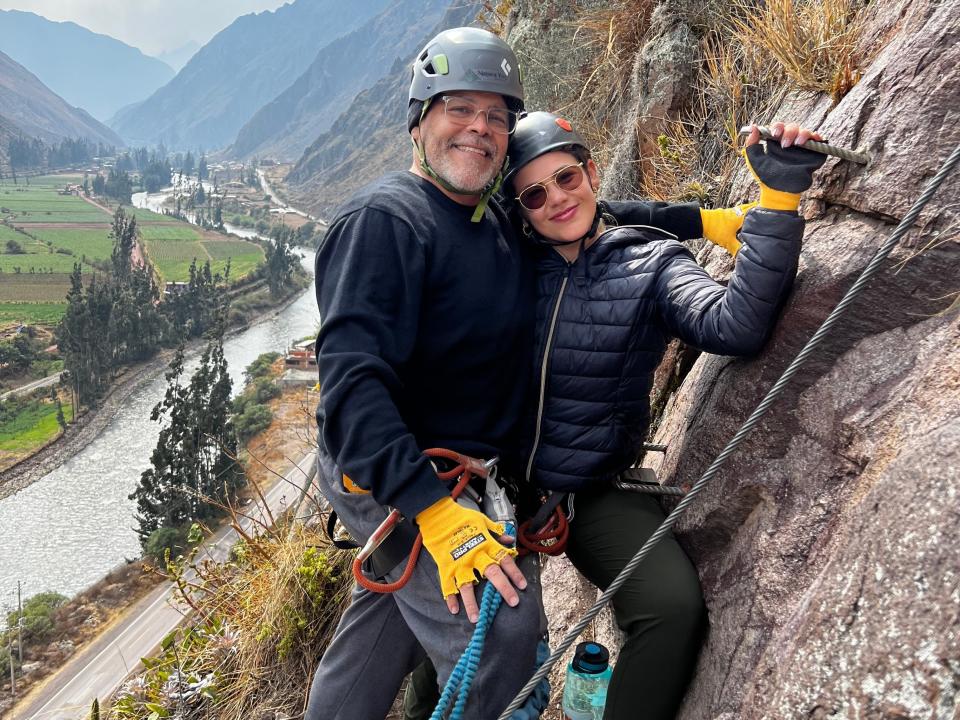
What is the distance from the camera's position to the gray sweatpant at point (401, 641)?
2.26 meters

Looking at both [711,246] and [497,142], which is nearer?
[497,142]

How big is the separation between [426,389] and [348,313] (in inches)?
18.9

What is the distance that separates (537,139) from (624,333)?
35.3 inches

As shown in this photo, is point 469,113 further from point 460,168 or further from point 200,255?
point 200,255

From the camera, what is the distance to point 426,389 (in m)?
2.59

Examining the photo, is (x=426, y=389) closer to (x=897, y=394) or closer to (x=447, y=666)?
(x=447, y=666)

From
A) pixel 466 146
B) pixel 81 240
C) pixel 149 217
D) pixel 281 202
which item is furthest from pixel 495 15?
pixel 281 202

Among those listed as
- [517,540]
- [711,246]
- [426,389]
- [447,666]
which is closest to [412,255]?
[426,389]

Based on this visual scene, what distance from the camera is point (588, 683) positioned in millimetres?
2584

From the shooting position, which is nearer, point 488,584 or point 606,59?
point 488,584

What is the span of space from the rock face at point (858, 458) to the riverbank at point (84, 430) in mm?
56824

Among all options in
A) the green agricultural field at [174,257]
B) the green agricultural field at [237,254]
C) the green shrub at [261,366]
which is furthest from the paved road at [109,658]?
the green agricultural field at [237,254]

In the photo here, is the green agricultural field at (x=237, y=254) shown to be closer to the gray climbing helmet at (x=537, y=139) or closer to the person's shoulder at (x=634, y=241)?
the gray climbing helmet at (x=537, y=139)

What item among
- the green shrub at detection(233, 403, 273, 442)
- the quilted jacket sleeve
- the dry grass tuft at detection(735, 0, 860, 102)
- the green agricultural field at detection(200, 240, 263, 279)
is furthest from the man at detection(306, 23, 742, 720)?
the green agricultural field at detection(200, 240, 263, 279)
